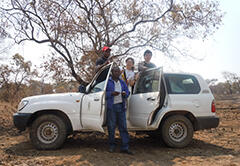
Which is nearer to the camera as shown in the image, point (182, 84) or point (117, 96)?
point (117, 96)

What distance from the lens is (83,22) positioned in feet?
33.4

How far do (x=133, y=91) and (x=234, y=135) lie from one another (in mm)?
3755

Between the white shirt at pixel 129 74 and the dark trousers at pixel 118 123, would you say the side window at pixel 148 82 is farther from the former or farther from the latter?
the dark trousers at pixel 118 123

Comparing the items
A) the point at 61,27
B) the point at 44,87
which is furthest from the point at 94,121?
the point at 44,87

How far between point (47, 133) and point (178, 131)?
3199 millimetres

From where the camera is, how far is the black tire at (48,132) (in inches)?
194

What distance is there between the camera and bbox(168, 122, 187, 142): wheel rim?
5.26 m

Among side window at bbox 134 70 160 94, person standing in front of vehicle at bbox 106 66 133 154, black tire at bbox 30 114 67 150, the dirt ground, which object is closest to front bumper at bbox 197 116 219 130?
the dirt ground

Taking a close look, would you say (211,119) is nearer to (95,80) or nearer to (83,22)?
(95,80)

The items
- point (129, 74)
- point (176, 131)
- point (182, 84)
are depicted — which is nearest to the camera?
point (176, 131)

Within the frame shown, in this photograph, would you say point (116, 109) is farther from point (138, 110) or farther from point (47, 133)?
point (47, 133)

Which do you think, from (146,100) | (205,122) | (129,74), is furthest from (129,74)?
(205,122)

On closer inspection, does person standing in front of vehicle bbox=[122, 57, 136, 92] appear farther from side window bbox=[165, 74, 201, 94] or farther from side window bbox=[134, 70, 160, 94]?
side window bbox=[165, 74, 201, 94]

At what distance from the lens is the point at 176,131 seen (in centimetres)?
529
